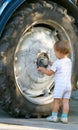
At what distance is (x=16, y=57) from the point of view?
21.8 ft

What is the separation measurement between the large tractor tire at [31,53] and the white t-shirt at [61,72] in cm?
19

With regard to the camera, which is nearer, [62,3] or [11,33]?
[11,33]

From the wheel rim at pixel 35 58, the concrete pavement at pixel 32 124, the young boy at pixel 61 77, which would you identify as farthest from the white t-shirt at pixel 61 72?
the concrete pavement at pixel 32 124

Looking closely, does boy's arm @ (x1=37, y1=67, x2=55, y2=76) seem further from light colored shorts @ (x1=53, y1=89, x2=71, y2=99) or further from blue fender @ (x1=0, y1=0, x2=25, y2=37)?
blue fender @ (x1=0, y1=0, x2=25, y2=37)

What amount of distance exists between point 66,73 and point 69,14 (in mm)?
891

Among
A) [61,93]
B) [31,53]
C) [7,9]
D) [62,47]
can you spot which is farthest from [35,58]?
[7,9]

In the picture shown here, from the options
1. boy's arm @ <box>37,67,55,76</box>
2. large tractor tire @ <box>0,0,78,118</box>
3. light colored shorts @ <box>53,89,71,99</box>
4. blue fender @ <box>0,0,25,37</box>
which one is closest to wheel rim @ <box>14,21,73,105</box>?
large tractor tire @ <box>0,0,78,118</box>

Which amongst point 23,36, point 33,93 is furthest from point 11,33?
point 33,93

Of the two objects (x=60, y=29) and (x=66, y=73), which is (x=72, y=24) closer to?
(x=60, y=29)

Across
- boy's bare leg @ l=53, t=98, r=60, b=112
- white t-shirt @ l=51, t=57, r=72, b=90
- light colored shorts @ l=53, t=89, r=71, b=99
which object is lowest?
boy's bare leg @ l=53, t=98, r=60, b=112

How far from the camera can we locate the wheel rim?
6.69m

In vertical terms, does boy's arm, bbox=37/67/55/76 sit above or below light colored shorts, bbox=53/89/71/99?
above

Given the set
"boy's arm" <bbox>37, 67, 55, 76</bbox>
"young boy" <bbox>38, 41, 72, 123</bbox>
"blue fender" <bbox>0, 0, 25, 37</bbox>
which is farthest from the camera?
"young boy" <bbox>38, 41, 72, 123</bbox>

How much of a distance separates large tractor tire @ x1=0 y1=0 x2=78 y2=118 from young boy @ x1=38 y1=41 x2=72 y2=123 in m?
0.17
